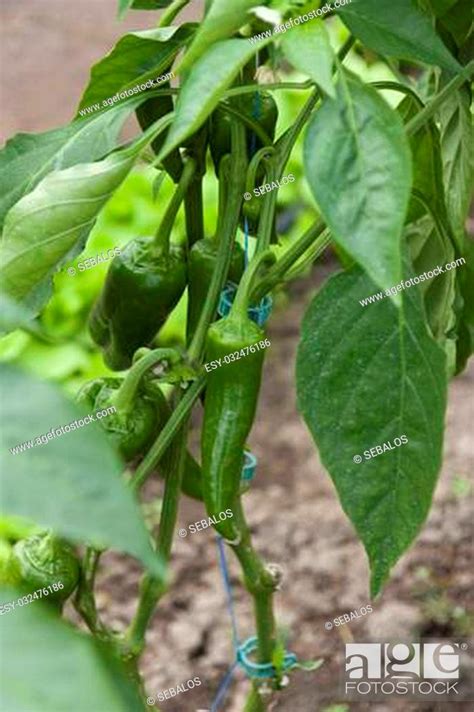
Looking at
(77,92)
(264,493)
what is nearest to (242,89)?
(264,493)

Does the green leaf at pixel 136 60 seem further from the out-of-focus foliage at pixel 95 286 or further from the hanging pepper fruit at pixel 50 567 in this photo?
the out-of-focus foliage at pixel 95 286

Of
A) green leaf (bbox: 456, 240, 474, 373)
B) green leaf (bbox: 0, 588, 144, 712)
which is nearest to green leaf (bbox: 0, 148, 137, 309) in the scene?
green leaf (bbox: 456, 240, 474, 373)

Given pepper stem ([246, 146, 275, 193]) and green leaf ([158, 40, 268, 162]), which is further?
pepper stem ([246, 146, 275, 193])

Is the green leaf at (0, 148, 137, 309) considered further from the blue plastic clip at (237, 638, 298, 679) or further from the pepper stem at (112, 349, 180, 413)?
the blue plastic clip at (237, 638, 298, 679)

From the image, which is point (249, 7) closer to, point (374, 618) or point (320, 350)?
point (320, 350)

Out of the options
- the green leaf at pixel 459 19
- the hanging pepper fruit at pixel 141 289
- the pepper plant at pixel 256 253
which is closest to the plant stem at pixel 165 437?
the pepper plant at pixel 256 253

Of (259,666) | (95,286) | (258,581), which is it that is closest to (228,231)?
(258,581)
